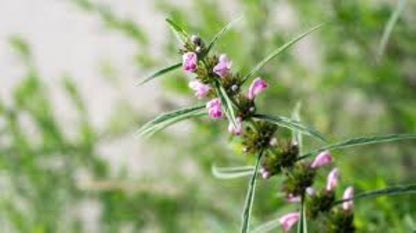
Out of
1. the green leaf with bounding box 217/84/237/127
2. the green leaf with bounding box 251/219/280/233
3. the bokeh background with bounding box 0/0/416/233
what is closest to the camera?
the green leaf with bounding box 217/84/237/127

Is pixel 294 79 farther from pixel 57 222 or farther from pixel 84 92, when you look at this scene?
pixel 84 92

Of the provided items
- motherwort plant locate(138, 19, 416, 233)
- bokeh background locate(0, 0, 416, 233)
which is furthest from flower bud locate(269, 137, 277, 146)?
bokeh background locate(0, 0, 416, 233)

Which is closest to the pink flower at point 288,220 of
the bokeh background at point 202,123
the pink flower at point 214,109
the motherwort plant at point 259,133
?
the motherwort plant at point 259,133

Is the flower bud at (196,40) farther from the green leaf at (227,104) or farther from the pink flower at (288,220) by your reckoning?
the pink flower at (288,220)

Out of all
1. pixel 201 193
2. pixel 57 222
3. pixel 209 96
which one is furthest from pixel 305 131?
pixel 201 193

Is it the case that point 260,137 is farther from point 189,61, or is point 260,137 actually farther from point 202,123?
point 202,123

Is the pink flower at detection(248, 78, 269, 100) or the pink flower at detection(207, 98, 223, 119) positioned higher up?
the pink flower at detection(248, 78, 269, 100)

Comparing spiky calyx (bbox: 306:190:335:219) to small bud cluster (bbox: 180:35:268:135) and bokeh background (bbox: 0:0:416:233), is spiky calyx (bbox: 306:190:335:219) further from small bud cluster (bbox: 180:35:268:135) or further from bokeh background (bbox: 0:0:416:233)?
bokeh background (bbox: 0:0:416:233)

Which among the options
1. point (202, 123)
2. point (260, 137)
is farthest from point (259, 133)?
point (202, 123)
